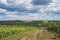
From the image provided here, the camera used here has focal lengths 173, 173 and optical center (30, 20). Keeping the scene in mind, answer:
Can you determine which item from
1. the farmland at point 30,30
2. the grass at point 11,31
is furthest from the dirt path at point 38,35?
the grass at point 11,31

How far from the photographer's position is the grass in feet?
22.2

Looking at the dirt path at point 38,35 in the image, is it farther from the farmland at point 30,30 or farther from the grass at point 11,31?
the grass at point 11,31

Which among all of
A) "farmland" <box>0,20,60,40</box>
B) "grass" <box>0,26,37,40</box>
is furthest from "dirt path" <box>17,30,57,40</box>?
"grass" <box>0,26,37,40</box>

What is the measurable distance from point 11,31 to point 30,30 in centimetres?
90

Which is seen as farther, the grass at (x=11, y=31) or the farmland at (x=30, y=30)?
the farmland at (x=30, y=30)

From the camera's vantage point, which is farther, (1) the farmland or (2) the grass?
(1) the farmland

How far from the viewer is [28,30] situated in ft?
25.8

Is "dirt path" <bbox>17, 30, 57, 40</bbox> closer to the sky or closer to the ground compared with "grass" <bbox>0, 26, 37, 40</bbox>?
closer to the ground

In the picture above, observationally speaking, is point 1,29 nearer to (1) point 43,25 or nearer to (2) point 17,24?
(2) point 17,24

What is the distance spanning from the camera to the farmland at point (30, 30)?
6.89 metres

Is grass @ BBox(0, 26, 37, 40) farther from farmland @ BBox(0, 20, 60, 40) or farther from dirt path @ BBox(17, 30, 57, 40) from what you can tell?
dirt path @ BBox(17, 30, 57, 40)

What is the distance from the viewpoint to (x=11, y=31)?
7.35 m

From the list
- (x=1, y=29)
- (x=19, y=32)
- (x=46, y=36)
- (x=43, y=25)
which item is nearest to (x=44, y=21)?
(x=43, y=25)

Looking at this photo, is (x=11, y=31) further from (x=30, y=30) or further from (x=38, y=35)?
(x=38, y=35)
